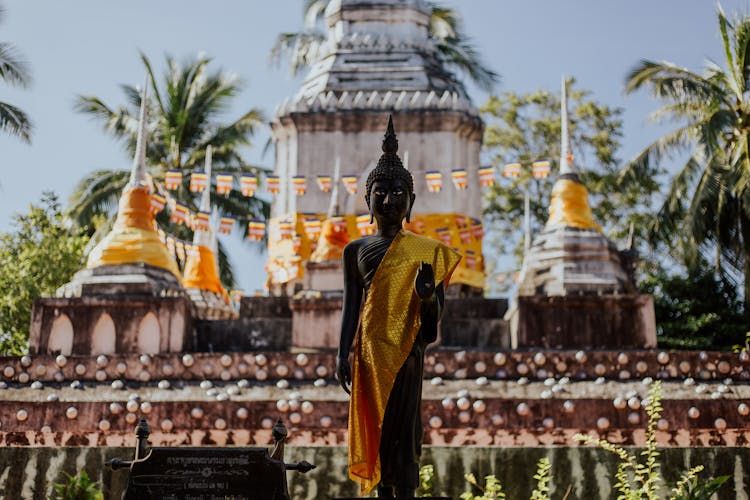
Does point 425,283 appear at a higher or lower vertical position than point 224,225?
lower

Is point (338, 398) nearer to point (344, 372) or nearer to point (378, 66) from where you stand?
point (344, 372)

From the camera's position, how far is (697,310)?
76.1ft

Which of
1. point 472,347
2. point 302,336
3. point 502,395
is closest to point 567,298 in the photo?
point 472,347

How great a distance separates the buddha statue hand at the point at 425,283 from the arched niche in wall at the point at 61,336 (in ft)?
29.2

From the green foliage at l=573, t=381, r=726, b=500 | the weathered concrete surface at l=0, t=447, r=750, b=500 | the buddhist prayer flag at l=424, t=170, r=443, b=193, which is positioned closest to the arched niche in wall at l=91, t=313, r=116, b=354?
the weathered concrete surface at l=0, t=447, r=750, b=500

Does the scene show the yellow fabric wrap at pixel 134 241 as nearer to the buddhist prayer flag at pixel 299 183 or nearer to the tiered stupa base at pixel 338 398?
the tiered stupa base at pixel 338 398

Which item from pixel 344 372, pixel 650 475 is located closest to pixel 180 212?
pixel 344 372

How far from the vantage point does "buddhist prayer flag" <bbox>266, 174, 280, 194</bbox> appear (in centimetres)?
1814

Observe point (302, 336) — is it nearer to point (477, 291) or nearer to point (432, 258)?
point (477, 291)

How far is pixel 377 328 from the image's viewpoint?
607 cm

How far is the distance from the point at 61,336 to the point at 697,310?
15425mm

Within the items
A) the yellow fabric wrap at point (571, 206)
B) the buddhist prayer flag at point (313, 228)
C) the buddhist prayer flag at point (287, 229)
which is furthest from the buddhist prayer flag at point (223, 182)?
the yellow fabric wrap at point (571, 206)

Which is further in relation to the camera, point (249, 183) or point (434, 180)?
point (249, 183)

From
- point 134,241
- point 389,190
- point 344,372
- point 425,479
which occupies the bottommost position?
point 425,479
